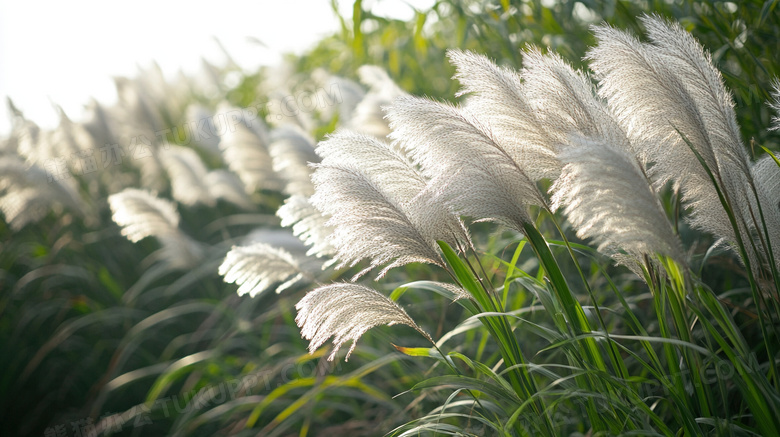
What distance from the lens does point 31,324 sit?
4.27 meters

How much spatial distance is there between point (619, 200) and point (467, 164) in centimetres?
36

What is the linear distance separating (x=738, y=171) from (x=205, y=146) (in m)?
5.14

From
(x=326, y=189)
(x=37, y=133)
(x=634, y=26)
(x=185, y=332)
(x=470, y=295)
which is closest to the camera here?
(x=326, y=189)

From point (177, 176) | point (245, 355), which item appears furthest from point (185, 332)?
point (177, 176)

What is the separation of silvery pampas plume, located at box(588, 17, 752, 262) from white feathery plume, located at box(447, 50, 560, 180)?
0.22 metres

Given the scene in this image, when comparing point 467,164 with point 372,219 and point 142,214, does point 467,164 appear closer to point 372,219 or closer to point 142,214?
point 372,219

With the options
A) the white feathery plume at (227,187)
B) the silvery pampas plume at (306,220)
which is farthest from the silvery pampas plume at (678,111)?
the white feathery plume at (227,187)

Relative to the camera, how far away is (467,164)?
1.28 m

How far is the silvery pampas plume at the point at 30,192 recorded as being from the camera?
410 cm

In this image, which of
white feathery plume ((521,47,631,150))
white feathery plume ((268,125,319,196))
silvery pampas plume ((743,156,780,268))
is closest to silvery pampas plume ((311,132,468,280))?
white feathery plume ((521,47,631,150))

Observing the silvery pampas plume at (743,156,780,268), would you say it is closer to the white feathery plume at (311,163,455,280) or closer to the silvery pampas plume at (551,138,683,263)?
the silvery pampas plume at (551,138,683,263)

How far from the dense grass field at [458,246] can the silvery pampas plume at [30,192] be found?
1.0 inches

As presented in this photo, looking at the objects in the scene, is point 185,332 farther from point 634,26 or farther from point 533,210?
A: point 634,26

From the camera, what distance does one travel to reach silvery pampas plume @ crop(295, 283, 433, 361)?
1.38 meters
